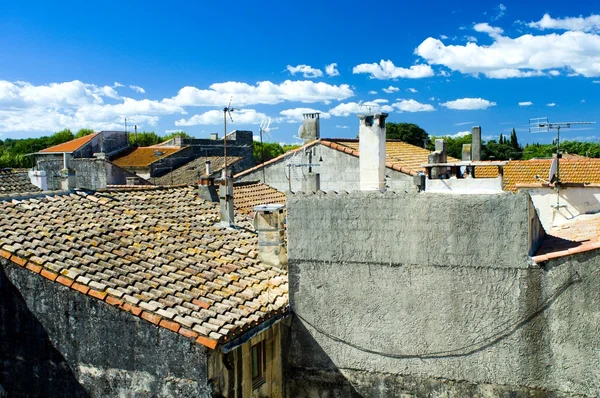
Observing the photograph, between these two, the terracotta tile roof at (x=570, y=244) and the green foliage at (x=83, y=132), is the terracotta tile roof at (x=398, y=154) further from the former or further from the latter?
the green foliage at (x=83, y=132)

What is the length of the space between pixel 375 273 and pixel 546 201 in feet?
29.3

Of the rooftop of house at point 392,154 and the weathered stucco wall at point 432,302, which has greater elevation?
the rooftop of house at point 392,154

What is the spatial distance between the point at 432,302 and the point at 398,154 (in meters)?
16.2

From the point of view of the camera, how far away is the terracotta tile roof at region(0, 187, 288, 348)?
869cm

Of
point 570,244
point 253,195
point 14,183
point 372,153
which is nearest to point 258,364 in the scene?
point 372,153

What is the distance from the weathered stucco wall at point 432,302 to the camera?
871 cm

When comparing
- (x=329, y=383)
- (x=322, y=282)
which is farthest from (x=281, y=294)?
(x=329, y=383)

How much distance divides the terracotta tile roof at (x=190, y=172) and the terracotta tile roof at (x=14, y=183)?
781 inches

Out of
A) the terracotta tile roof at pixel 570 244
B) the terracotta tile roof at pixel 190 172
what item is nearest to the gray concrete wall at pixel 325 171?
the terracotta tile roof at pixel 570 244

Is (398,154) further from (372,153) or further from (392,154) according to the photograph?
(372,153)

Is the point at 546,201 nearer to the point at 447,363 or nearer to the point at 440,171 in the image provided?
the point at 440,171

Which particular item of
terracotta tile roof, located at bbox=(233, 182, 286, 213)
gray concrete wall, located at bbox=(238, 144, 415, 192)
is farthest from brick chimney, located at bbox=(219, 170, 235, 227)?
gray concrete wall, located at bbox=(238, 144, 415, 192)

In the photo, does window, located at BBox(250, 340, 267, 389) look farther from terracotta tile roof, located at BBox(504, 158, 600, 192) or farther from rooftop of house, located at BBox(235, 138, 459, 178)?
terracotta tile roof, located at BBox(504, 158, 600, 192)

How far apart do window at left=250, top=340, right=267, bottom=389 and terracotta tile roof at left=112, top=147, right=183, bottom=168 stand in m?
34.7
